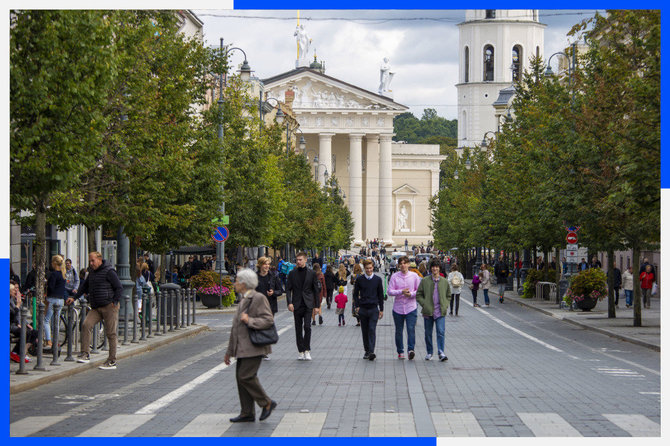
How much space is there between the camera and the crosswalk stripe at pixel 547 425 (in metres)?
10.9

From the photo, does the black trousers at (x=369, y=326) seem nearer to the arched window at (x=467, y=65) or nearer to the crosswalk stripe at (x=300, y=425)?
the crosswalk stripe at (x=300, y=425)

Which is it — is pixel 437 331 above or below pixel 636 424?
above

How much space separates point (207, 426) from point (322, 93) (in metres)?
128

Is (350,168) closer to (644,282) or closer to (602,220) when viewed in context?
(644,282)

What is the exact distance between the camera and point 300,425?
1164cm

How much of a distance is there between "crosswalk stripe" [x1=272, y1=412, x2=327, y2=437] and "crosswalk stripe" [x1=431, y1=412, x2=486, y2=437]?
44.1 inches

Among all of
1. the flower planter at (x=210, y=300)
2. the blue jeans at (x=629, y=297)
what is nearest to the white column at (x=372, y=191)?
the blue jeans at (x=629, y=297)

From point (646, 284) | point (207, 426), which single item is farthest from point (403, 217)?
point (207, 426)

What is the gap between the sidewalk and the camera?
25.5 meters

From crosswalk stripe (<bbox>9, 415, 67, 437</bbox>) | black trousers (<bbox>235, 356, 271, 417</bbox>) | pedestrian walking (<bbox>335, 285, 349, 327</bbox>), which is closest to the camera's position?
crosswalk stripe (<bbox>9, 415, 67, 437</bbox>)

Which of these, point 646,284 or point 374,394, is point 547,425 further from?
point 646,284

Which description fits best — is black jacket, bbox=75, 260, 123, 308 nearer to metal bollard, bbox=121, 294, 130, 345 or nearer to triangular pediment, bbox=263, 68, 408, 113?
metal bollard, bbox=121, 294, 130, 345

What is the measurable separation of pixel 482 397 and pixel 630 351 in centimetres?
924

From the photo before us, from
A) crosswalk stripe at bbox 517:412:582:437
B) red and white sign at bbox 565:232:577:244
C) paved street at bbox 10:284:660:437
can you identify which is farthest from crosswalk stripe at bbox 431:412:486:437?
red and white sign at bbox 565:232:577:244
